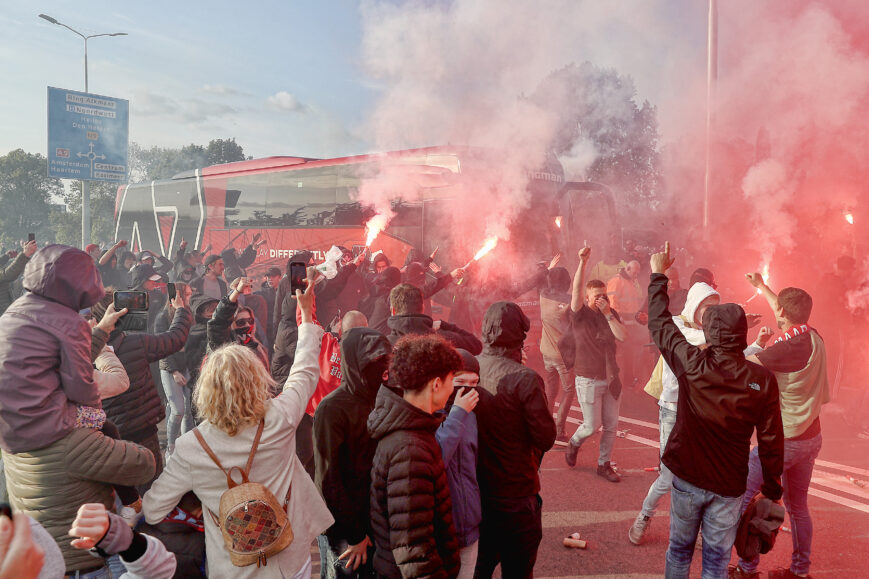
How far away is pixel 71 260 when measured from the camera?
2604mm

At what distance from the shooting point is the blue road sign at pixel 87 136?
19.5 m

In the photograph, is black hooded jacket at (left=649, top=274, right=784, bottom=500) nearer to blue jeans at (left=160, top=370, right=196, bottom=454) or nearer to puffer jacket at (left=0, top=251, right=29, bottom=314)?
blue jeans at (left=160, top=370, right=196, bottom=454)

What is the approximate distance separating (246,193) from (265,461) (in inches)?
520

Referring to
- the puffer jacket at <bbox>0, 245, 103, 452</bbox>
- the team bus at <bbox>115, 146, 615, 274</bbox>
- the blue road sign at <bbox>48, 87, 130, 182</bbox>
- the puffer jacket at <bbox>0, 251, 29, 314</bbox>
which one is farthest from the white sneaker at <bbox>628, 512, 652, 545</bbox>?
the blue road sign at <bbox>48, 87, 130, 182</bbox>

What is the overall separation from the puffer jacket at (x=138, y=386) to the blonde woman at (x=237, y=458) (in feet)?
6.16

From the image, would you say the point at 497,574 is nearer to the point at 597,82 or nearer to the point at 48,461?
the point at 48,461

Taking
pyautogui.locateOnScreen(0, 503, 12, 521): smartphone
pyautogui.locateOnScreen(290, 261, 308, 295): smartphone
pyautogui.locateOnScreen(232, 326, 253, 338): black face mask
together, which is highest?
pyautogui.locateOnScreen(290, 261, 308, 295): smartphone

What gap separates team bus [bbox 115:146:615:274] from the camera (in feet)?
32.6

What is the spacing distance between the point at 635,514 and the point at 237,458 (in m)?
3.55

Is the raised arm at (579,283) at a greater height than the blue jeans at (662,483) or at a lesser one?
greater

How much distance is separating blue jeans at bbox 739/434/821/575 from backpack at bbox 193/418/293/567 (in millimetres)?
2959

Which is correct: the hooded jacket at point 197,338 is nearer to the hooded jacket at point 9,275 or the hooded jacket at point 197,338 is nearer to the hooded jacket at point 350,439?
the hooded jacket at point 350,439

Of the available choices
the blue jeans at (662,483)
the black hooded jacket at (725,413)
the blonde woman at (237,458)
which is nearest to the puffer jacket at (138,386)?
the blonde woman at (237,458)

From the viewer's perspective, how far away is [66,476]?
8.02ft
